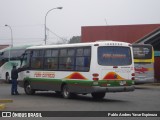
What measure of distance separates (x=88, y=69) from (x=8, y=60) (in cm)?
2638

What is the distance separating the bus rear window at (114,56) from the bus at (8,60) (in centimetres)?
2329

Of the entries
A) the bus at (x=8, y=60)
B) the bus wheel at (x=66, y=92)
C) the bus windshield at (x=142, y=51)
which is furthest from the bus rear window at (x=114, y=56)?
the bus at (x=8, y=60)

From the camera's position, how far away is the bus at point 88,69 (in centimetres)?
2245

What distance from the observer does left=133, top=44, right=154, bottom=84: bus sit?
37594 millimetres

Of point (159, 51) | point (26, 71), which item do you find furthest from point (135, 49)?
point (26, 71)

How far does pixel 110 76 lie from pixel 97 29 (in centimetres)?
3201

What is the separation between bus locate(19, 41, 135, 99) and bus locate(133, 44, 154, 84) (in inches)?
500

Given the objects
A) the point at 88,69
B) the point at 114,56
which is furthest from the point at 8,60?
the point at 114,56

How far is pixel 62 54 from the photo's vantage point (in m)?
25.1

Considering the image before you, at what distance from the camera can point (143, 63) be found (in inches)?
1489

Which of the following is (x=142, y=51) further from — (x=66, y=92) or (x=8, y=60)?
(x=8, y=60)

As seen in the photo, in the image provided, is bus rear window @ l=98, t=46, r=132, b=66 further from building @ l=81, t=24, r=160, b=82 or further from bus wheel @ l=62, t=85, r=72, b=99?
building @ l=81, t=24, r=160, b=82

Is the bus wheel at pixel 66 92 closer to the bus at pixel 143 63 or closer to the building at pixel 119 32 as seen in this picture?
the bus at pixel 143 63

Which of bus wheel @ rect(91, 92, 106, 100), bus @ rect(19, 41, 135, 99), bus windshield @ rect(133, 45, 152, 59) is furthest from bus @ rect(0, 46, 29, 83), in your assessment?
bus wheel @ rect(91, 92, 106, 100)
